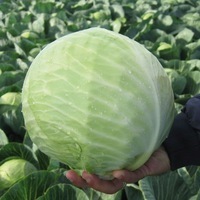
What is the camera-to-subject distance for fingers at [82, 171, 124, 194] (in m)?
1.42

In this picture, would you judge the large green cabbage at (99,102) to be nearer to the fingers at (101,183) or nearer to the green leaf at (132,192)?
the fingers at (101,183)

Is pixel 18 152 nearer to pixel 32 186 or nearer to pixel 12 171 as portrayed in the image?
pixel 12 171

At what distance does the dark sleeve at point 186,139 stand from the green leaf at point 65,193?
409 mm

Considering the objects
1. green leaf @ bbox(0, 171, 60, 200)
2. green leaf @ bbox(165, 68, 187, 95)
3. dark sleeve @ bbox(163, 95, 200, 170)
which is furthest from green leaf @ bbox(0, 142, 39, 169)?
green leaf @ bbox(165, 68, 187, 95)

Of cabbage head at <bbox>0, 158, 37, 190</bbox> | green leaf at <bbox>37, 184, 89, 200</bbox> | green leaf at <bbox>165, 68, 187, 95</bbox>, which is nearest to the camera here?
Answer: green leaf at <bbox>37, 184, 89, 200</bbox>

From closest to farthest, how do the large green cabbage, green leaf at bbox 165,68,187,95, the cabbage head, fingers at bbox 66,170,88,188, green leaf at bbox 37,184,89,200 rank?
the large green cabbage
fingers at bbox 66,170,88,188
green leaf at bbox 37,184,89,200
the cabbage head
green leaf at bbox 165,68,187,95

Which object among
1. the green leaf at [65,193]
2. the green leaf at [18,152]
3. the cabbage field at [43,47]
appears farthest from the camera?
the green leaf at [18,152]

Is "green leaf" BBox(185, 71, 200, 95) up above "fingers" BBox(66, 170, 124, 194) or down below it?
below

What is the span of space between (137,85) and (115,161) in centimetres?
26

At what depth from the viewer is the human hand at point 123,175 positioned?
4.62ft

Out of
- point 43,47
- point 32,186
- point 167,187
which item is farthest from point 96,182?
point 43,47

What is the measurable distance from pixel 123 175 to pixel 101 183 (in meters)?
0.13

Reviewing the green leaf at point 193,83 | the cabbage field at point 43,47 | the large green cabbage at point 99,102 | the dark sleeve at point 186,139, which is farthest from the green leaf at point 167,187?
the green leaf at point 193,83

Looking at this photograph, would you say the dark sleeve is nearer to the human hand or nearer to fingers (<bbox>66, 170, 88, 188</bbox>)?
the human hand
